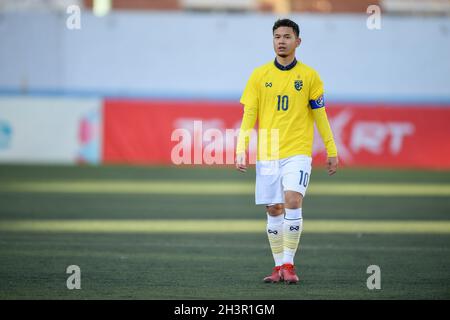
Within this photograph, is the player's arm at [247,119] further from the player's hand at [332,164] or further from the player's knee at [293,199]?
the player's hand at [332,164]

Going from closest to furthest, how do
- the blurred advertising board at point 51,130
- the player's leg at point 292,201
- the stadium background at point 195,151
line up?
the player's leg at point 292,201
the stadium background at point 195,151
the blurred advertising board at point 51,130

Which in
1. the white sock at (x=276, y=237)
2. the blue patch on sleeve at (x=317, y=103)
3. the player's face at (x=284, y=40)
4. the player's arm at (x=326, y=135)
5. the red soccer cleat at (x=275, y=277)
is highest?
the player's face at (x=284, y=40)

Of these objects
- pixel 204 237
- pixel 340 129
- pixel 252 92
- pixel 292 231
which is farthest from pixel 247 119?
pixel 340 129

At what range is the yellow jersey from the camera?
9195 mm

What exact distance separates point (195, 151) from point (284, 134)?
13.8m

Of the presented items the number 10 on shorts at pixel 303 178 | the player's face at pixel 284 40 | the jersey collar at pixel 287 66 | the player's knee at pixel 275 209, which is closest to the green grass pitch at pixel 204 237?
the player's knee at pixel 275 209

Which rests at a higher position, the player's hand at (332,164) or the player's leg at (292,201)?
the player's hand at (332,164)

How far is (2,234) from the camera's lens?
505 inches

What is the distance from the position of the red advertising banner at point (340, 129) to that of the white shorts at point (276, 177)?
604 inches

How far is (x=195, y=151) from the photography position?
2297 cm

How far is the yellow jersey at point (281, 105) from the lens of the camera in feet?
30.2

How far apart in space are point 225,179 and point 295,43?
13.3m
